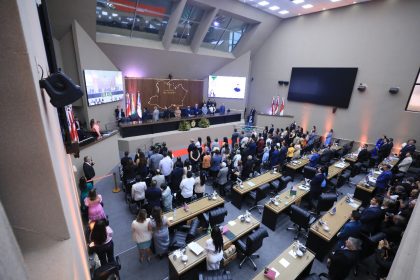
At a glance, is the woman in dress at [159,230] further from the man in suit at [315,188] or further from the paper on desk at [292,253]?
the man in suit at [315,188]

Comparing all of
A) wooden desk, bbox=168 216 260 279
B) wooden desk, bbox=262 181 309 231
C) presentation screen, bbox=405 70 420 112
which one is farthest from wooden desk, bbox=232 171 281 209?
presentation screen, bbox=405 70 420 112

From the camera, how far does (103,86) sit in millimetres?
10125

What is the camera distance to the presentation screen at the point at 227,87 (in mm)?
16047

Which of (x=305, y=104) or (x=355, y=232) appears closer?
(x=355, y=232)

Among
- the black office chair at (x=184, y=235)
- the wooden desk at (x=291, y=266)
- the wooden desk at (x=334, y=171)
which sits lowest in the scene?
the black office chair at (x=184, y=235)

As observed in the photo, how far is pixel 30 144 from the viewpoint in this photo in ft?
5.68

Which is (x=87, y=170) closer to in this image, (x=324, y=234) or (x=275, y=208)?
(x=275, y=208)

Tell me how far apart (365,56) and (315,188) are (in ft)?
30.9

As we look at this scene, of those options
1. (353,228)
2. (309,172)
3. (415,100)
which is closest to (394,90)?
(415,100)

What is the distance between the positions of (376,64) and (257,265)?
1206 centimetres

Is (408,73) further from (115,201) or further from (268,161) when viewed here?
(115,201)

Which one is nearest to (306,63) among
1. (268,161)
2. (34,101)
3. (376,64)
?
(376,64)

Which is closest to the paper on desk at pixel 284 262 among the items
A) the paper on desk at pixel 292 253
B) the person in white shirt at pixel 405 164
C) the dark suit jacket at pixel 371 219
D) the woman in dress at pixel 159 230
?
the paper on desk at pixel 292 253

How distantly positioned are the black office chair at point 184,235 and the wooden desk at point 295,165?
4898 mm
